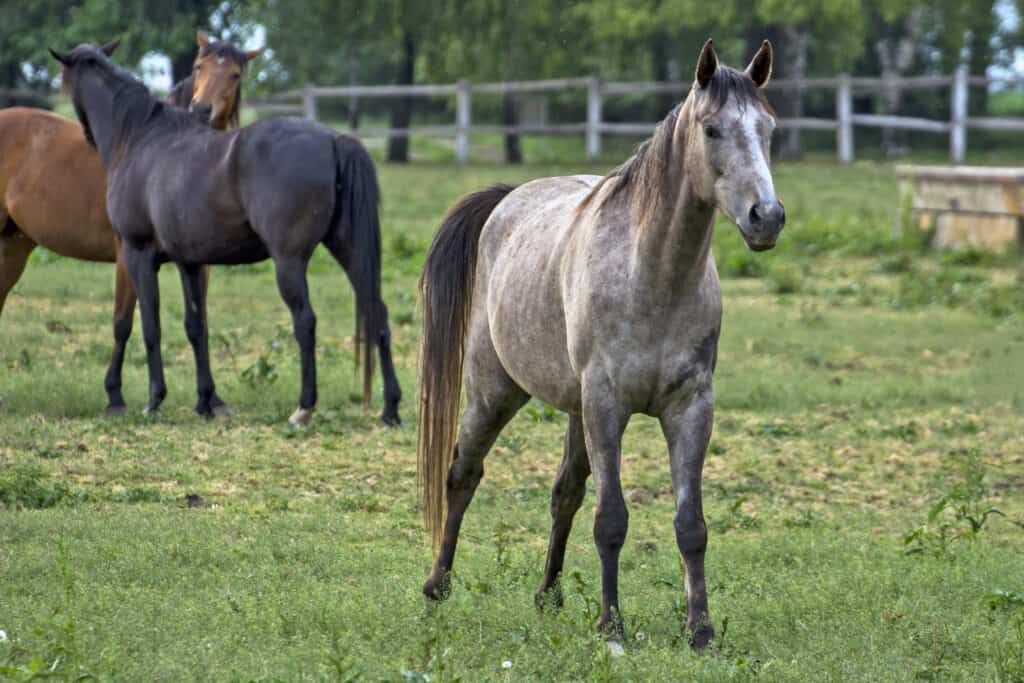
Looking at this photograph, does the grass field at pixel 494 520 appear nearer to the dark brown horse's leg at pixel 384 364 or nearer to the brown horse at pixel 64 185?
the dark brown horse's leg at pixel 384 364

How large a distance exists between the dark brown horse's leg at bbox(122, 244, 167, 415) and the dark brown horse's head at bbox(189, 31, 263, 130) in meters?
1.24

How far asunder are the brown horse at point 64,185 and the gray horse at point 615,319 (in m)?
4.23

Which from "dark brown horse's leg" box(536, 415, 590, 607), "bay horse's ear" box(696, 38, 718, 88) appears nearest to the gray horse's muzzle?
"bay horse's ear" box(696, 38, 718, 88)

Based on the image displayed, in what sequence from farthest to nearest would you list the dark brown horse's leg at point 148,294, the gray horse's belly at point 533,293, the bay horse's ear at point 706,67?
the dark brown horse's leg at point 148,294 < the gray horse's belly at point 533,293 < the bay horse's ear at point 706,67

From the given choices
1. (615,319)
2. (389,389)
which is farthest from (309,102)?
(615,319)

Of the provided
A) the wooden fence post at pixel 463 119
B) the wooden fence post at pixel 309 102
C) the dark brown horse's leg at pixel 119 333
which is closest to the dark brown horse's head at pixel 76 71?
the dark brown horse's leg at pixel 119 333

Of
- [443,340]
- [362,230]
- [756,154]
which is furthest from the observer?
[362,230]

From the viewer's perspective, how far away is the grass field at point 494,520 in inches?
185

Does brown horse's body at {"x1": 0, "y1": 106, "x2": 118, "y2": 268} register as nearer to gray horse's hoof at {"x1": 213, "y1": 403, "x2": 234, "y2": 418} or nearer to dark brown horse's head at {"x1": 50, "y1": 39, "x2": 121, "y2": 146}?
dark brown horse's head at {"x1": 50, "y1": 39, "x2": 121, "y2": 146}

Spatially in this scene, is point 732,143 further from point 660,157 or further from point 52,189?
point 52,189

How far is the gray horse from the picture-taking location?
4453mm

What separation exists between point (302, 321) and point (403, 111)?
22.6 meters

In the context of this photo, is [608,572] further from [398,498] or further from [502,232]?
[398,498]

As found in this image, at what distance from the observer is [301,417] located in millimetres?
8688
